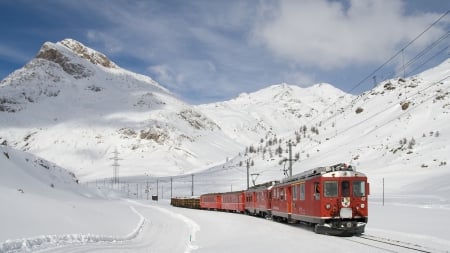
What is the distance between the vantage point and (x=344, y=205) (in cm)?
2423

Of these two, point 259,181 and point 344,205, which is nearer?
point 344,205

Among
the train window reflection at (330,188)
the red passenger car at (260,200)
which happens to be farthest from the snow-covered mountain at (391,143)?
the train window reflection at (330,188)

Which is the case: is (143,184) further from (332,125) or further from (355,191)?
(355,191)

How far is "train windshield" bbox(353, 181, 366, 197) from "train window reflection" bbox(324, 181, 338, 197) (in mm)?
1030

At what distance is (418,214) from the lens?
1305 inches

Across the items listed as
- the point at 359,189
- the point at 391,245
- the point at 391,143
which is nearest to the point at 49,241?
the point at 391,245

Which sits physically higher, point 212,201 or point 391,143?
point 391,143

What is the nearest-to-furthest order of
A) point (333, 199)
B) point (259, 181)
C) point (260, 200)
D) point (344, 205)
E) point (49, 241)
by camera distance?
1. point (49, 241)
2. point (344, 205)
3. point (333, 199)
4. point (260, 200)
5. point (259, 181)

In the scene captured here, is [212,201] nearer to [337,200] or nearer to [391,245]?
[337,200]

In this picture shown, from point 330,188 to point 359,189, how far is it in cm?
159

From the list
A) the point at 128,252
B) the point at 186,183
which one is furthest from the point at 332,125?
the point at 128,252

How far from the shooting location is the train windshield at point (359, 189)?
24703 mm

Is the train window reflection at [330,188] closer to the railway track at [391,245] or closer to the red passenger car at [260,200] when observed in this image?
the railway track at [391,245]

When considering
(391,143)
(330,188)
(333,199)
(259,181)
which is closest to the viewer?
(333,199)
